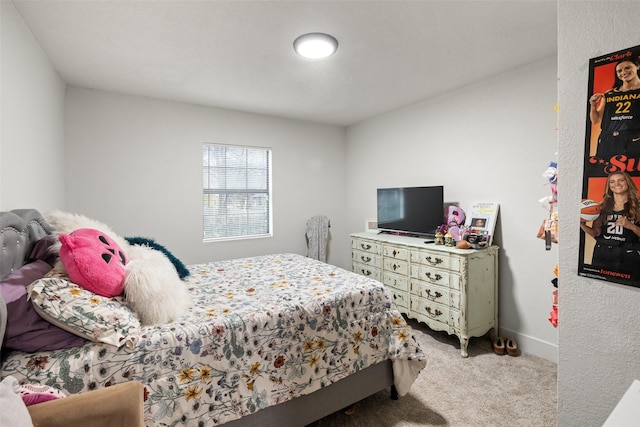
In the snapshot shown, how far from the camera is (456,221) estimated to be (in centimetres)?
311

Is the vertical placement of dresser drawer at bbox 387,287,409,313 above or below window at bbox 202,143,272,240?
below

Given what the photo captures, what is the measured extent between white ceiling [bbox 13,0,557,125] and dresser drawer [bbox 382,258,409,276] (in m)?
1.85

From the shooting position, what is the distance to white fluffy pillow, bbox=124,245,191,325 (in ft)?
4.71

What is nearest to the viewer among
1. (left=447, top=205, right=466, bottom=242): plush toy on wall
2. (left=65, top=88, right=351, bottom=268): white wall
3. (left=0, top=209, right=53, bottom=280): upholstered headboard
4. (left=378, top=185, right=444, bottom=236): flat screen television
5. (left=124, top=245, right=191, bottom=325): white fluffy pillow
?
(left=0, top=209, right=53, bottom=280): upholstered headboard

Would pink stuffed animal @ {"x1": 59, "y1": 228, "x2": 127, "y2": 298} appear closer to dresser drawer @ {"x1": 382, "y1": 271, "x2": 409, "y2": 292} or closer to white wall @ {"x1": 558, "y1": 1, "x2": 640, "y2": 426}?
white wall @ {"x1": 558, "y1": 1, "x2": 640, "y2": 426}

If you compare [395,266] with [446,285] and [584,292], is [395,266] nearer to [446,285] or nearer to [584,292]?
[446,285]

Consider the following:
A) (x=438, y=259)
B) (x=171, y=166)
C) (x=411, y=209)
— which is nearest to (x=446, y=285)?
(x=438, y=259)

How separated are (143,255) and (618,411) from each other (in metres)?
2.17

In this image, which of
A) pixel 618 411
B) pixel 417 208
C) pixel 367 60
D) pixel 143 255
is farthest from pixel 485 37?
pixel 143 255

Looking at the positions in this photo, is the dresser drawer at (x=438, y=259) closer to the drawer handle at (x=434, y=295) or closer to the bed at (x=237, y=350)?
the drawer handle at (x=434, y=295)

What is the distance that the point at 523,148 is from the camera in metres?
2.69

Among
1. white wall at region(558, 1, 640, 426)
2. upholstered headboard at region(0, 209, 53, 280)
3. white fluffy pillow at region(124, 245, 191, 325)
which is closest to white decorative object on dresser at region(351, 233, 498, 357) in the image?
white wall at region(558, 1, 640, 426)

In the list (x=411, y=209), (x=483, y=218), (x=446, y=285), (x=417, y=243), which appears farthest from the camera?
(x=411, y=209)

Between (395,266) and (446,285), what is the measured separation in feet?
2.03
